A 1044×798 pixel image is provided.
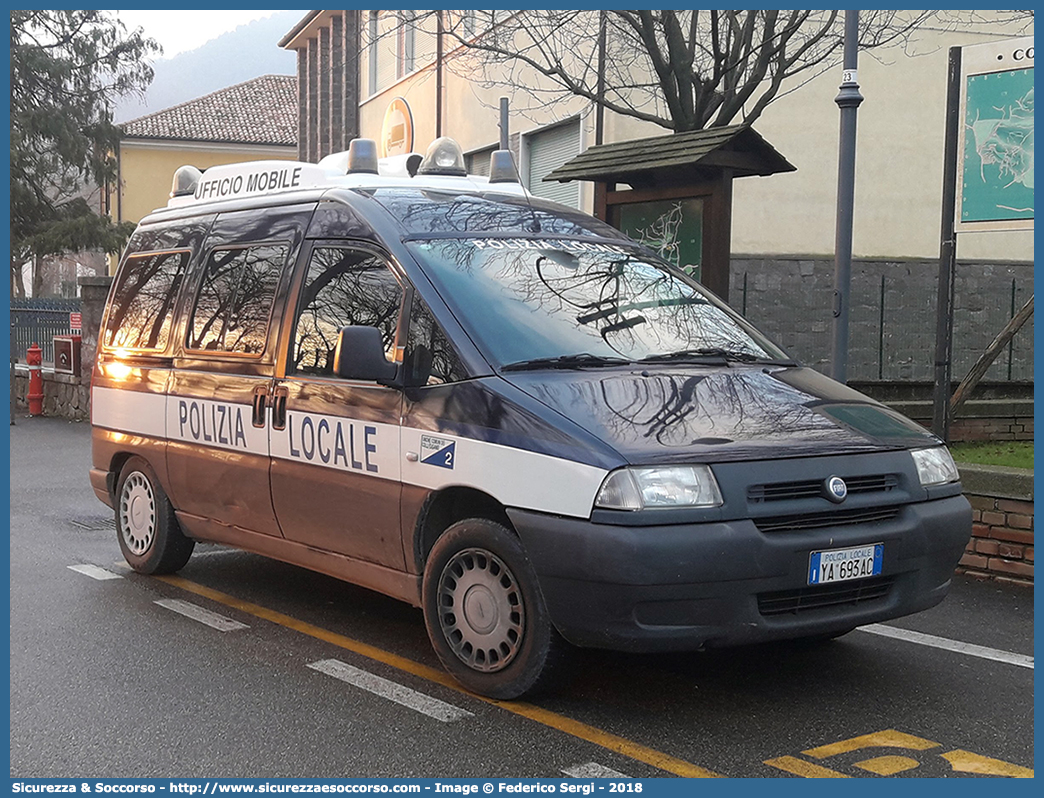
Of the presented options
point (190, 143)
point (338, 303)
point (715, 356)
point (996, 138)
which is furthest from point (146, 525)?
point (190, 143)

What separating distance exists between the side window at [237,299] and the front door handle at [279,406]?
1.00 feet

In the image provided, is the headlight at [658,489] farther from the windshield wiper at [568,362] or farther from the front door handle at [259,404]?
the front door handle at [259,404]

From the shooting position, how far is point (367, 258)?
19.4ft

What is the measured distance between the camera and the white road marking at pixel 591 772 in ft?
13.8

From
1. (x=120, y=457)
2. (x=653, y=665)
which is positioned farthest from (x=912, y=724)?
(x=120, y=457)

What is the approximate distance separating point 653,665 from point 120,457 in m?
3.82

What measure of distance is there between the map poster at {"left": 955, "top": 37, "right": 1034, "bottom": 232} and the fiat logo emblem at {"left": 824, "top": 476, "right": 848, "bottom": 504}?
4918mm

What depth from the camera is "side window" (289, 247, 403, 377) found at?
18.8 feet

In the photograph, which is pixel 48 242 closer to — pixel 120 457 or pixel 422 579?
pixel 120 457

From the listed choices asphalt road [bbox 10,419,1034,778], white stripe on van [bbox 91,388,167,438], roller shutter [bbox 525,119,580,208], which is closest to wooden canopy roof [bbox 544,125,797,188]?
asphalt road [bbox 10,419,1034,778]

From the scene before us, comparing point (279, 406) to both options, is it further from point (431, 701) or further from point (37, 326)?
point (37, 326)

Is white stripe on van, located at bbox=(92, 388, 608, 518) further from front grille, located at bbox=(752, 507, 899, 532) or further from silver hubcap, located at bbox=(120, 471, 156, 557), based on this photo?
front grille, located at bbox=(752, 507, 899, 532)

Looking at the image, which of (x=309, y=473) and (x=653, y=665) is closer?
(x=653, y=665)

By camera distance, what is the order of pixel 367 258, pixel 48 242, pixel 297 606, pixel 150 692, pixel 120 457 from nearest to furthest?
pixel 150 692 < pixel 367 258 < pixel 297 606 < pixel 120 457 < pixel 48 242
